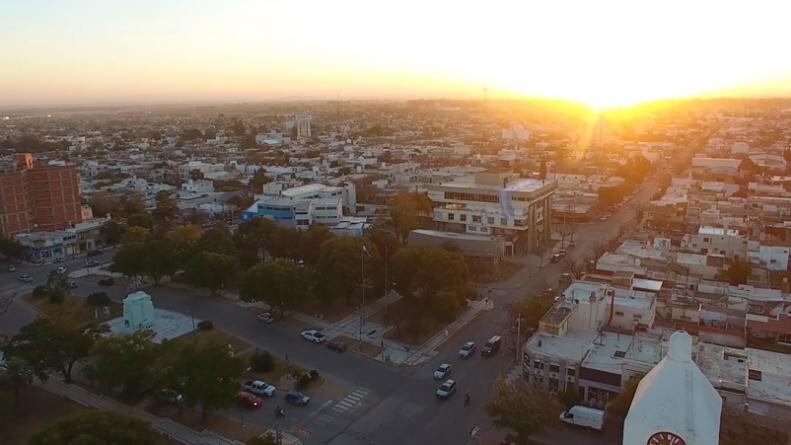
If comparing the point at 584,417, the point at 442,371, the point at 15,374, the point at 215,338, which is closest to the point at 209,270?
the point at 215,338

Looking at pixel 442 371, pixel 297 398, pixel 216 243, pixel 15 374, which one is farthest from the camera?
pixel 216 243

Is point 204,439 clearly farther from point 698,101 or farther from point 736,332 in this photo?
point 698,101

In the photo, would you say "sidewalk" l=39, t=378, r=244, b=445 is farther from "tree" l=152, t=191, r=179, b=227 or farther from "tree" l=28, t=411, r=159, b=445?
"tree" l=152, t=191, r=179, b=227

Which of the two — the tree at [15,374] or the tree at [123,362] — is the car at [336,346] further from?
the tree at [15,374]

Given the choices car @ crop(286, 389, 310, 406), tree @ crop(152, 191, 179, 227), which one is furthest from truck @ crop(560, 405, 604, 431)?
tree @ crop(152, 191, 179, 227)

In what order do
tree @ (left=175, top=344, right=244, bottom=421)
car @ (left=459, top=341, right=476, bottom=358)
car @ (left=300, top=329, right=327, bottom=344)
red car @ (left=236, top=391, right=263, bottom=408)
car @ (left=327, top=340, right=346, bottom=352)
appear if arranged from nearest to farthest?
1. tree @ (left=175, top=344, right=244, bottom=421)
2. red car @ (left=236, top=391, right=263, bottom=408)
3. car @ (left=459, top=341, right=476, bottom=358)
4. car @ (left=327, top=340, right=346, bottom=352)
5. car @ (left=300, top=329, right=327, bottom=344)

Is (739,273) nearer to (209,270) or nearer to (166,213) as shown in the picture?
(209,270)
